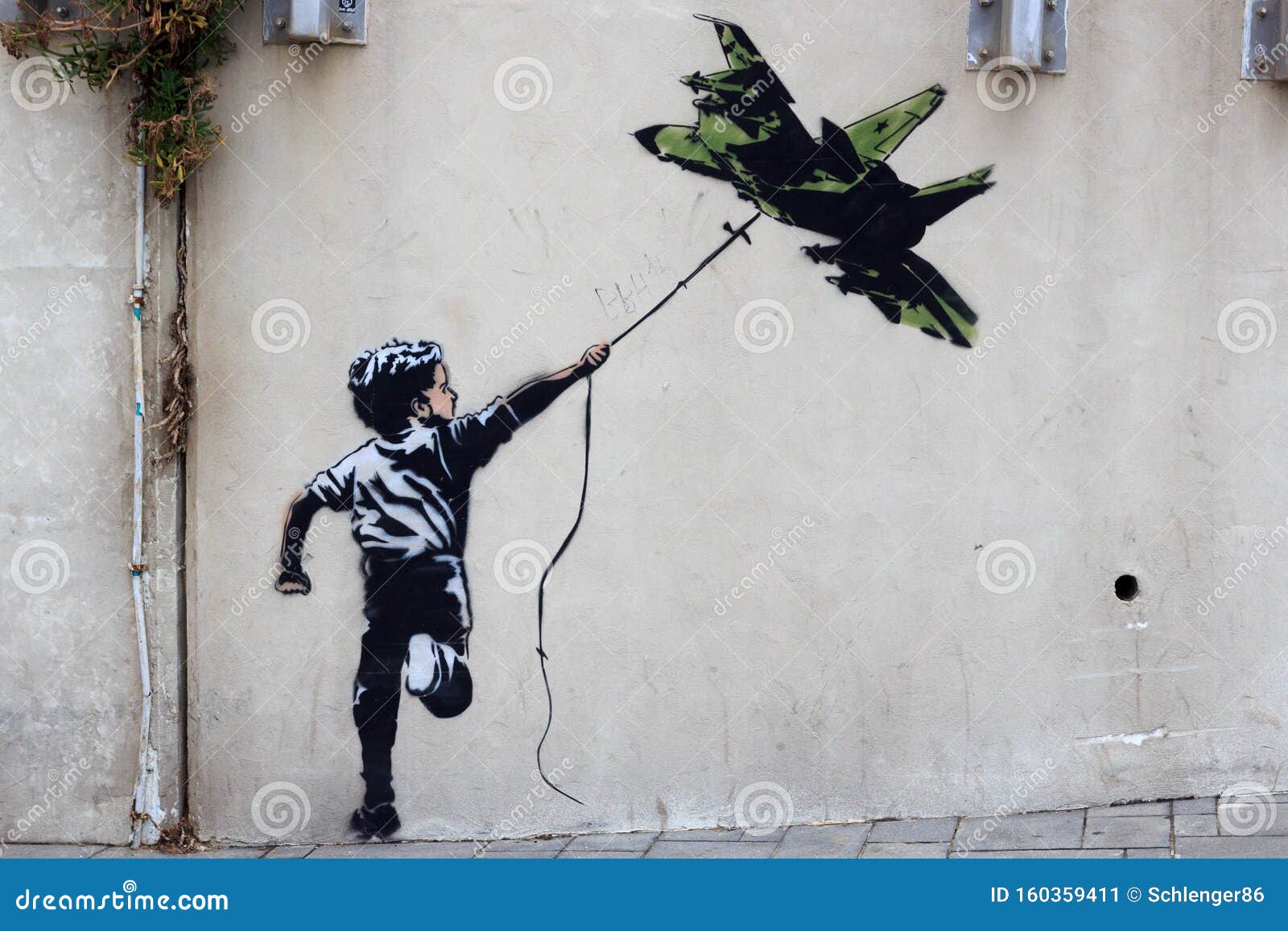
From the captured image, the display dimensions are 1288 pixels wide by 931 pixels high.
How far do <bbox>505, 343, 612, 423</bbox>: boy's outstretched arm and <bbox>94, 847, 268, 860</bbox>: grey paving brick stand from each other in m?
2.19

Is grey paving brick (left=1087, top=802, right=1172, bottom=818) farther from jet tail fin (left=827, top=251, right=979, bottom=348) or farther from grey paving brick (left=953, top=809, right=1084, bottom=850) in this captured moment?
jet tail fin (left=827, top=251, right=979, bottom=348)

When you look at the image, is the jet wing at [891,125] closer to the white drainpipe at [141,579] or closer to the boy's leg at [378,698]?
the boy's leg at [378,698]

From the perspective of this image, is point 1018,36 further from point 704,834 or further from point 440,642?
point 704,834

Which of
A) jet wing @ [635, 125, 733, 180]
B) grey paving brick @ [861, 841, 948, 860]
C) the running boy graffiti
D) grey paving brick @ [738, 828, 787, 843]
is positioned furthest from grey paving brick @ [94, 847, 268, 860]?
jet wing @ [635, 125, 733, 180]

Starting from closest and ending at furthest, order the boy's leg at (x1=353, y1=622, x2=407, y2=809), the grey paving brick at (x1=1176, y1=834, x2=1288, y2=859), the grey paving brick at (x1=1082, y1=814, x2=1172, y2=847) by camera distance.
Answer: the grey paving brick at (x1=1176, y1=834, x2=1288, y2=859), the grey paving brick at (x1=1082, y1=814, x2=1172, y2=847), the boy's leg at (x1=353, y1=622, x2=407, y2=809)

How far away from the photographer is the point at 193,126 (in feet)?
17.3

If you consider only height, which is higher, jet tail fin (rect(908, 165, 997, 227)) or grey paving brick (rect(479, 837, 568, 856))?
jet tail fin (rect(908, 165, 997, 227))

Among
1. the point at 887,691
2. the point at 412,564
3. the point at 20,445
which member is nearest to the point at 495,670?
the point at 412,564

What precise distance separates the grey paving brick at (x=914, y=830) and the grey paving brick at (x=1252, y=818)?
111cm

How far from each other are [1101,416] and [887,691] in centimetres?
151

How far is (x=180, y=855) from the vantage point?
18.1ft

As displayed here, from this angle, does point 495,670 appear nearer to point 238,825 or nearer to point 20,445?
point 238,825

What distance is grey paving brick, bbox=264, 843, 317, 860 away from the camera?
17.9 ft

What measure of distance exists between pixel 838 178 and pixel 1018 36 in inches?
36.3
